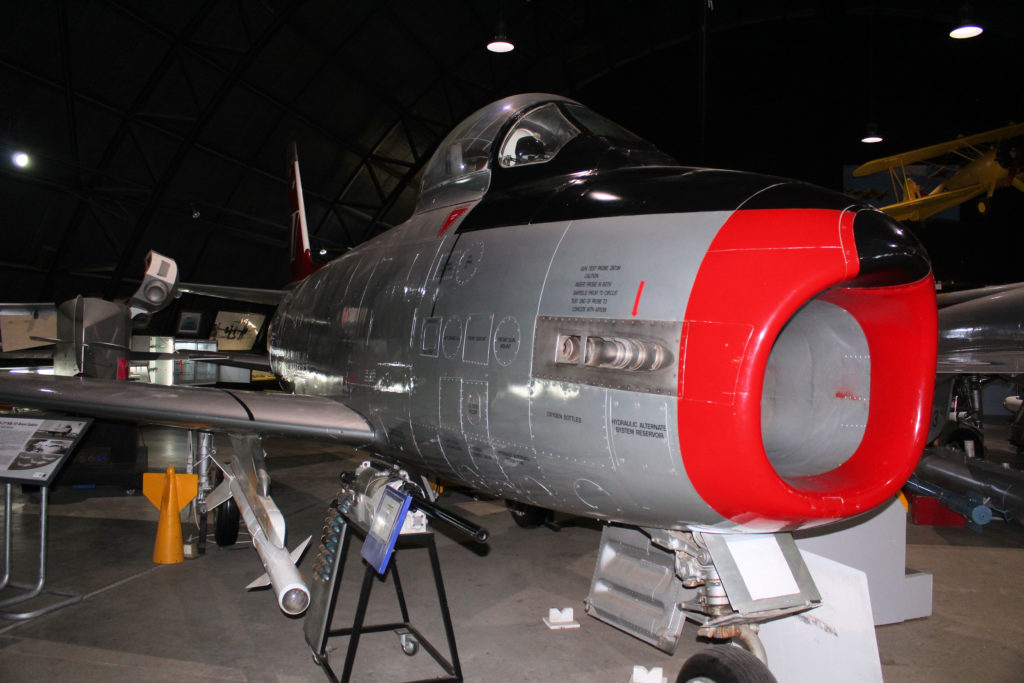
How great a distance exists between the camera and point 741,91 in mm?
14977

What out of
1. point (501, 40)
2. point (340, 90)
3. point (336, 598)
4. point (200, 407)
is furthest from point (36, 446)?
point (340, 90)

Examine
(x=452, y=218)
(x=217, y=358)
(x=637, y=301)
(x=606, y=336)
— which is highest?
(x=452, y=218)

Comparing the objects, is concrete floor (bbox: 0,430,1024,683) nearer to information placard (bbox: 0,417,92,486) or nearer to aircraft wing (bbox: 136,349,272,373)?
information placard (bbox: 0,417,92,486)

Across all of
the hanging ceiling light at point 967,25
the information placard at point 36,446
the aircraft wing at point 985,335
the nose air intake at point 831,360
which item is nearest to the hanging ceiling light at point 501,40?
the hanging ceiling light at point 967,25

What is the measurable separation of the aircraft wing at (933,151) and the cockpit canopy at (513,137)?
11.9 meters

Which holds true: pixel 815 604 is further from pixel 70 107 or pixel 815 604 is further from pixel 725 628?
pixel 70 107

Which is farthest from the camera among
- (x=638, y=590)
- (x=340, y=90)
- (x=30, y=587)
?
(x=340, y=90)

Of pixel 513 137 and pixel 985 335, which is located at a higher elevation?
pixel 513 137

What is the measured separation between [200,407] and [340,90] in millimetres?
14345

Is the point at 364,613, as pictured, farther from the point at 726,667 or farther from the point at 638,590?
the point at 726,667

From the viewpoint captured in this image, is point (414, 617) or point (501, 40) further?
point (501, 40)

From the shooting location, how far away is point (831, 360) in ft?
9.53

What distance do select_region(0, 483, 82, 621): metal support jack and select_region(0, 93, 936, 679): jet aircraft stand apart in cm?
180

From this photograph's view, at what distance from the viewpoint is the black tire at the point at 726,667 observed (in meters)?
2.71
